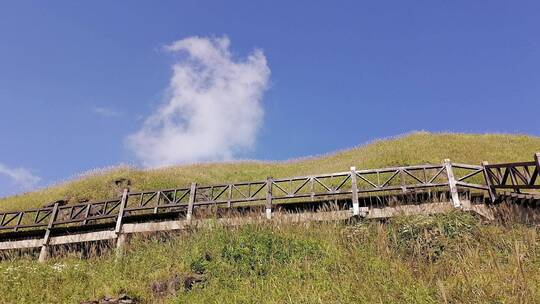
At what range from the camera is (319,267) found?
327 inches

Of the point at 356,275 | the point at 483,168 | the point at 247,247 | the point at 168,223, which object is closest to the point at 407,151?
the point at 483,168

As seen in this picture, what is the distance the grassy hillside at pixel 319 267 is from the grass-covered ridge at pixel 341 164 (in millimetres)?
15289

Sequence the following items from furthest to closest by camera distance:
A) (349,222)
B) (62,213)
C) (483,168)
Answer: (62,213) → (483,168) → (349,222)

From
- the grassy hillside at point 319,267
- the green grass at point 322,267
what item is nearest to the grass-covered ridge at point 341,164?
the grassy hillside at point 319,267

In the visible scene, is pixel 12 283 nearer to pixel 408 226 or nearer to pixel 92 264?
pixel 92 264

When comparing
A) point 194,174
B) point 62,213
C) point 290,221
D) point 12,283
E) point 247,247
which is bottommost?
point 12,283

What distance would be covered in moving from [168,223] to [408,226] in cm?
963

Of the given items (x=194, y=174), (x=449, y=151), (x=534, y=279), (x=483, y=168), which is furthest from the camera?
(x=194, y=174)

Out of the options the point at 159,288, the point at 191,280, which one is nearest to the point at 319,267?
the point at 191,280

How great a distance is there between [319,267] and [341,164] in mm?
24237

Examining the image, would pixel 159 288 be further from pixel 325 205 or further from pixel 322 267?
pixel 325 205

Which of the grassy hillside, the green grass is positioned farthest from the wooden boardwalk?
the green grass

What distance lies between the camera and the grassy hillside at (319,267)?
6059mm

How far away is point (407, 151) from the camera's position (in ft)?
96.9
